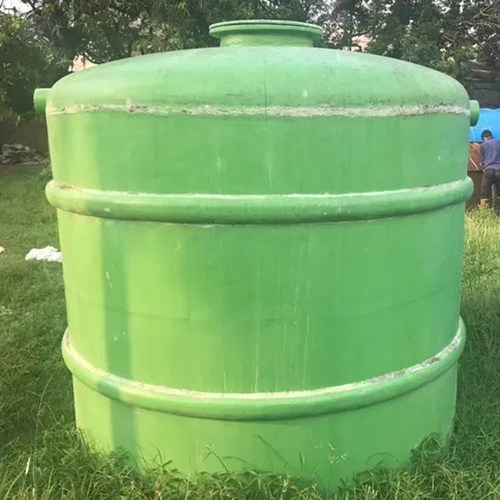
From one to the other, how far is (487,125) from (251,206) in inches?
440

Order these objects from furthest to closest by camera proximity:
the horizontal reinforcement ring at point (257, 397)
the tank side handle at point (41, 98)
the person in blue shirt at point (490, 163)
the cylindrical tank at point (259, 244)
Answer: the person in blue shirt at point (490, 163) → the tank side handle at point (41, 98) → the horizontal reinforcement ring at point (257, 397) → the cylindrical tank at point (259, 244)

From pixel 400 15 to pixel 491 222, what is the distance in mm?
7210

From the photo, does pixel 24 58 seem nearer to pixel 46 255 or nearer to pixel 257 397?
pixel 46 255

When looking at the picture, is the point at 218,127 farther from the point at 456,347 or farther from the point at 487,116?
the point at 487,116

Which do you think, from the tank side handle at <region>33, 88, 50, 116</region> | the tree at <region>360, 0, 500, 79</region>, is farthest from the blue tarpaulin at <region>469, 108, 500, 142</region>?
the tank side handle at <region>33, 88, 50, 116</region>

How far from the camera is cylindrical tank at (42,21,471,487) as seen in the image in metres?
2.03

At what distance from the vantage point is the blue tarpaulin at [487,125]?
11.9 m

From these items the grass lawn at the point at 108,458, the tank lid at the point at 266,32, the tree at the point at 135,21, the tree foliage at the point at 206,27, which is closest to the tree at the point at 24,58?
the tree foliage at the point at 206,27

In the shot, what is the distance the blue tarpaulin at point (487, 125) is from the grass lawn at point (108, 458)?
7.02m

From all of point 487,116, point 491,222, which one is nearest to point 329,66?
point 491,222

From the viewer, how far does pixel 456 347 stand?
258cm

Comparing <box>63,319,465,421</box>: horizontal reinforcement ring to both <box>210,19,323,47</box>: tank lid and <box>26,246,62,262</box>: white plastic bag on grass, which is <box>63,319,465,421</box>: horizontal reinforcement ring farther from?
<box>26,246,62,262</box>: white plastic bag on grass

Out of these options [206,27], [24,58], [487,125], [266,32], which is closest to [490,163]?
[487,125]

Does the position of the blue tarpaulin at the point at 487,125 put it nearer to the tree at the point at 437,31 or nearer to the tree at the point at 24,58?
the tree at the point at 437,31
